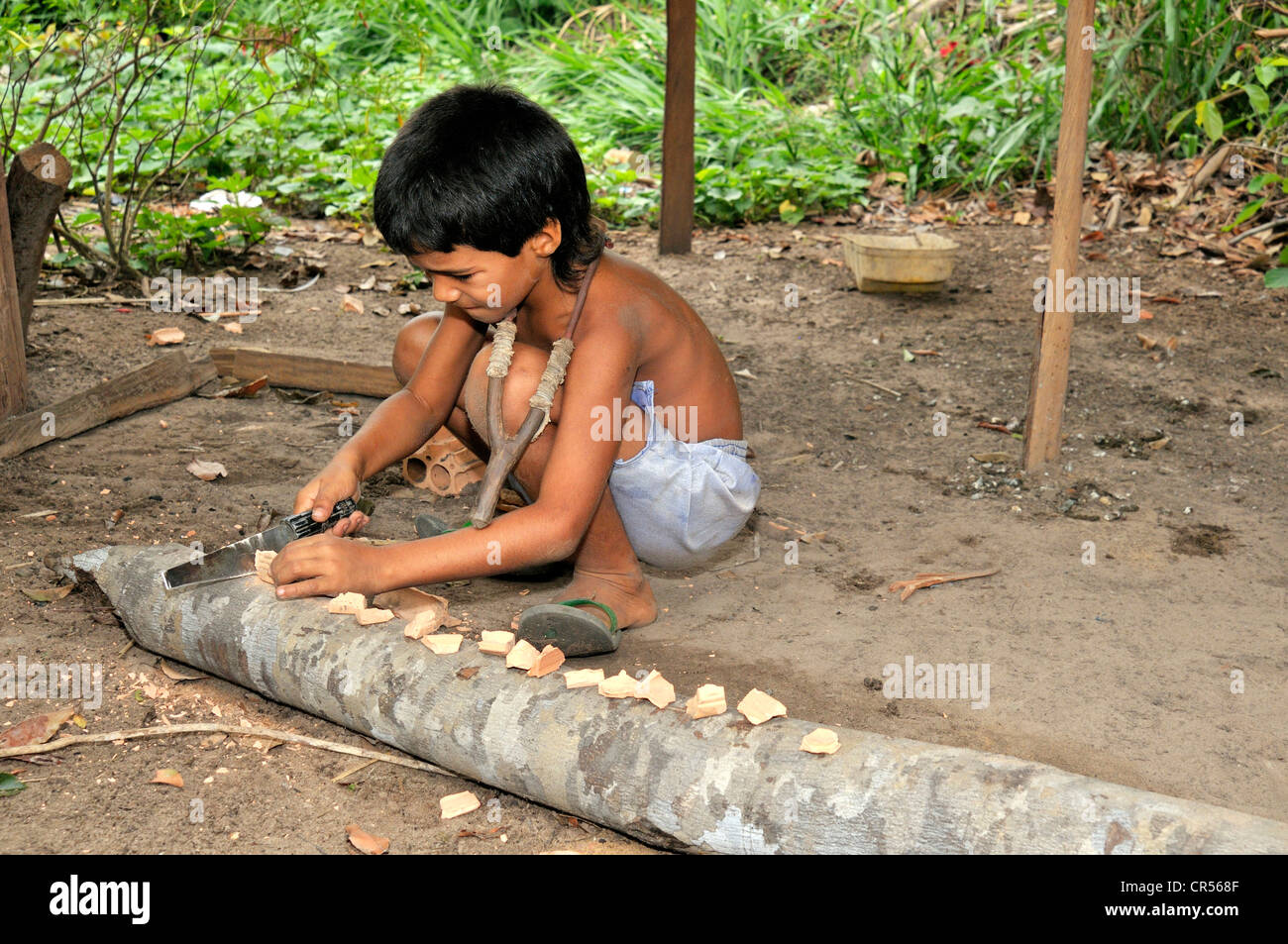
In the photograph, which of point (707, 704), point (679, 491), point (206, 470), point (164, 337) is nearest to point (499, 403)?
point (679, 491)

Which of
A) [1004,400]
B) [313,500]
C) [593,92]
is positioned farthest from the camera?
[593,92]

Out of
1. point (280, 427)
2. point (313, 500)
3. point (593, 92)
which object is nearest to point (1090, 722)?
point (313, 500)

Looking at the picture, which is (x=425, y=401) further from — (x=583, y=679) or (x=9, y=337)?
(x=9, y=337)

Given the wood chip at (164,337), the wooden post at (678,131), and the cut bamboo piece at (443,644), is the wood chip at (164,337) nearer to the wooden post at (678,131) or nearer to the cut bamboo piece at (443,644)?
the wooden post at (678,131)

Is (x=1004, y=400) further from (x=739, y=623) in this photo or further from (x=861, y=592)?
(x=739, y=623)

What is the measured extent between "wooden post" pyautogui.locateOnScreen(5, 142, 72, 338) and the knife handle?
5.64ft

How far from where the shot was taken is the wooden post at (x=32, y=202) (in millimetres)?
3486

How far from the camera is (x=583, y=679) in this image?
1940 millimetres

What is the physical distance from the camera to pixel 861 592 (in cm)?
282

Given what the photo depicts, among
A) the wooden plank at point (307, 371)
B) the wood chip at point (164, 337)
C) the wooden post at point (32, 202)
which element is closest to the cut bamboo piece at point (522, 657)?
the wooden plank at point (307, 371)

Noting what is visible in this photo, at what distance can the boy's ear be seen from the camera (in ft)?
7.54

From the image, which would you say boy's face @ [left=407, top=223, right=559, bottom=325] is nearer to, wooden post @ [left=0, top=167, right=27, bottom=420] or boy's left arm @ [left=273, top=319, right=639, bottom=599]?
boy's left arm @ [left=273, top=319, right=639, bottom=599]

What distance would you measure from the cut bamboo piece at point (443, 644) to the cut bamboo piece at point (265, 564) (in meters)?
0.39
